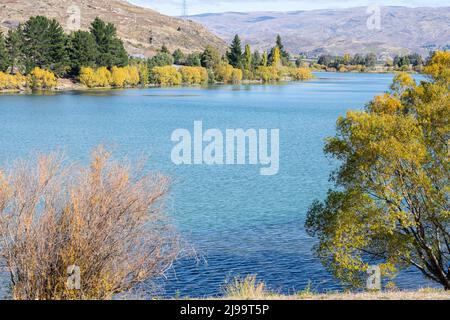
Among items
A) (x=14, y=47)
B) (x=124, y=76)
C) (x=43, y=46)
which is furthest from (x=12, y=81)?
(x=124, y=76)

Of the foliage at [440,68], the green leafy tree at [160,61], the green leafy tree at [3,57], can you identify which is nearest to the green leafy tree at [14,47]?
the green leafy tree at [3,57]

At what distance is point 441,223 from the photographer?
63.7ft

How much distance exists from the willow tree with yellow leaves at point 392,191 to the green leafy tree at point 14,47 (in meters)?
84.8

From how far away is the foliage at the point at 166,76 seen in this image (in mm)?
113188

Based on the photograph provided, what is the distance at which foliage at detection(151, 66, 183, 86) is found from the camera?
11319 cm

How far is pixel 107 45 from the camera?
10719cm

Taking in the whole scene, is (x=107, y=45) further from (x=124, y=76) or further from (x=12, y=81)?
(x=12, y=81)

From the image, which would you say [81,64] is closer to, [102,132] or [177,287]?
[102,132]

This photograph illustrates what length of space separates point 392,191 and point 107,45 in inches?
3699

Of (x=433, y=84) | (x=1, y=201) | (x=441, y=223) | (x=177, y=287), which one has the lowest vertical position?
(x=177, y=287)

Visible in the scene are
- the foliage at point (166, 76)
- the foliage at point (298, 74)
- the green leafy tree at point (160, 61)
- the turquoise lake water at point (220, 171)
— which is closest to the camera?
the turquoise lake water at point (220, 171)

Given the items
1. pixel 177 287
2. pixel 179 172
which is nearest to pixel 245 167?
pixel 179 172

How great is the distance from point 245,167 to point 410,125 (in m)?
19.5

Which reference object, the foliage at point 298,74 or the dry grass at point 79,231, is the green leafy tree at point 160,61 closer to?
the foliage at point 298,74
